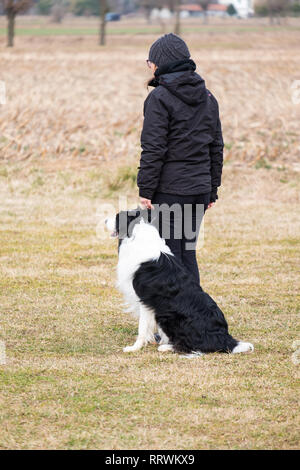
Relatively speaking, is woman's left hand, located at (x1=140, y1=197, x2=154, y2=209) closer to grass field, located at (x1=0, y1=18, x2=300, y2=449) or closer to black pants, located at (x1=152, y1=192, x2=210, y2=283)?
black pants, located at (x1=152, y1=192, x2=210, y2=283)

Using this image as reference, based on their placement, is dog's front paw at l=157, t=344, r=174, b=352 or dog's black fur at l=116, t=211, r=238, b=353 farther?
dog's front paw at l=157, t=344, r=174, b=352

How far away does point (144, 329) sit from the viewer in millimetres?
5137

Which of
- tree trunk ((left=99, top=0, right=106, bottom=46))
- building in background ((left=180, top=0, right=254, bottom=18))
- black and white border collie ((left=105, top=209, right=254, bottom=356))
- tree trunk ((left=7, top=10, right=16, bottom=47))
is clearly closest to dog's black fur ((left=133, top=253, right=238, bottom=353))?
black and white border collie ((left=105, top=209, right=254, bottom=356))

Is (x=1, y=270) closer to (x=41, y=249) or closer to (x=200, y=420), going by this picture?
(x=41, y=249)

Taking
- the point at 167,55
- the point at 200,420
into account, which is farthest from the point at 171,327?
the point at 167,55

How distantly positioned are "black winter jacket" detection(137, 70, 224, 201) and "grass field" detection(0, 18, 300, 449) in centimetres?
120

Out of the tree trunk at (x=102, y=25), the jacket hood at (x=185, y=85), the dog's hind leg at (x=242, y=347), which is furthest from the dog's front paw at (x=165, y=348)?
the tree trunk at (x=102, y=25)

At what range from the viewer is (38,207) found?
32.6 feet

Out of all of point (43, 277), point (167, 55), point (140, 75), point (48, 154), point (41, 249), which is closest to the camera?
point (167, 55)

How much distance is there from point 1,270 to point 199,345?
9.72 feet

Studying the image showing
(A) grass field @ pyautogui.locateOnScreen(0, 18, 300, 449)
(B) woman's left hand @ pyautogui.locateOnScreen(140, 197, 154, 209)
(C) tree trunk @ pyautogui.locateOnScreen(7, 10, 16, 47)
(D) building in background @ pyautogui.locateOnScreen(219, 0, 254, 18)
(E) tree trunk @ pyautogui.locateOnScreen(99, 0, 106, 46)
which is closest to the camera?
(A) grass field @ pyautogui.locateOnScreen(0, 18, 300, 449)

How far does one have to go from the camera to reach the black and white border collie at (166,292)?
491cm

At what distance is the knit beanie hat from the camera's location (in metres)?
4.89

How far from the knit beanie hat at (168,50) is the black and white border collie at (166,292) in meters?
1.03
